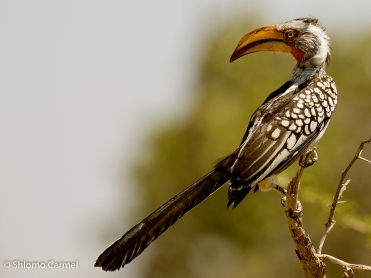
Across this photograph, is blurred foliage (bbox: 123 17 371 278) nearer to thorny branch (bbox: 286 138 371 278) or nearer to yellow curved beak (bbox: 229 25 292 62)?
yellow curved beak (bbox: 229 25 292 62)

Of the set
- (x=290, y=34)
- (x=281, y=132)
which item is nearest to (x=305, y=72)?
(x=290, y=34)

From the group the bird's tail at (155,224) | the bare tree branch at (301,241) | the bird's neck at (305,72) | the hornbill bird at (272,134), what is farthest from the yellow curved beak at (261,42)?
the bare tree branch at (301,241)

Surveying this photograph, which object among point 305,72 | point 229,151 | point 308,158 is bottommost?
point 229,151

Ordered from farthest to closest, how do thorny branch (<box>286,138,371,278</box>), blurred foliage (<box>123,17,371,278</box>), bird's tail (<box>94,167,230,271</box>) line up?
1. blurred foliage (<box>123,17,371,278</box>)
2. thorny branch (<box>286,138,371,278</box>)
3. bird's tail (<box>94,167,230,271</box>)

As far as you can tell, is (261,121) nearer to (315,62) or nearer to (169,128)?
(315,62)

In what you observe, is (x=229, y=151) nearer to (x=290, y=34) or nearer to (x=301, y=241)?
(x=290, y=34)

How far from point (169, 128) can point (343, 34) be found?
4.21 m

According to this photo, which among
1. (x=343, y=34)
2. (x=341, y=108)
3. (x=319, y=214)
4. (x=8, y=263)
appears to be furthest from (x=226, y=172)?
(x=343, y=34)

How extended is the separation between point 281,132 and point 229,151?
284 inches

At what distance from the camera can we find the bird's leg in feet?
12.0

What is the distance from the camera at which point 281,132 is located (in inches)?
145

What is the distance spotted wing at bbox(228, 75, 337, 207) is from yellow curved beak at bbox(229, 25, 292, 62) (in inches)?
17.0

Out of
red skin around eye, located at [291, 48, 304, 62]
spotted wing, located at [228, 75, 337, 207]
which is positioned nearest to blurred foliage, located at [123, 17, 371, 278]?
red skin around eye, located at [291, 48, 304, 62]

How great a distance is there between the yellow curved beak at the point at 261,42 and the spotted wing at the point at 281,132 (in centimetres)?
43
